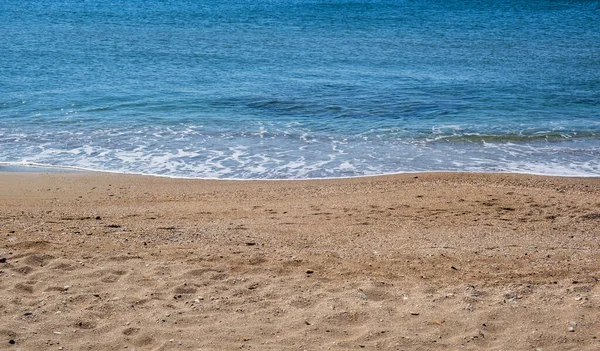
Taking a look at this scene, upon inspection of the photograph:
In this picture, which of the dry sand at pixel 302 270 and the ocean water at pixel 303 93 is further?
the ocean water at pixel 303 93

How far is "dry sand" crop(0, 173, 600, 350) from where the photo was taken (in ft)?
14.4

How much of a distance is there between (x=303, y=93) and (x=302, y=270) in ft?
35.4

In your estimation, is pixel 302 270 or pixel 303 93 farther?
pixel 303 93

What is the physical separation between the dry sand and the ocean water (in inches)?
88.9

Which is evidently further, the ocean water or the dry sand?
the ocean water

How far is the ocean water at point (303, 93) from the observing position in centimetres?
1087

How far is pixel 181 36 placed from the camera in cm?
2478

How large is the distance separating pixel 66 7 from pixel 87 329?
106 feet

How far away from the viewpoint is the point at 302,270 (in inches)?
216

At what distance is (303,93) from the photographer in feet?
52.3

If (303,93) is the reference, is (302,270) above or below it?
above

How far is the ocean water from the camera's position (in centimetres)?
1087

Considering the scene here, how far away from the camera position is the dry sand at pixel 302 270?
172 inches

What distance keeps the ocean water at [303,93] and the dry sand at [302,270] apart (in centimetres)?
226
